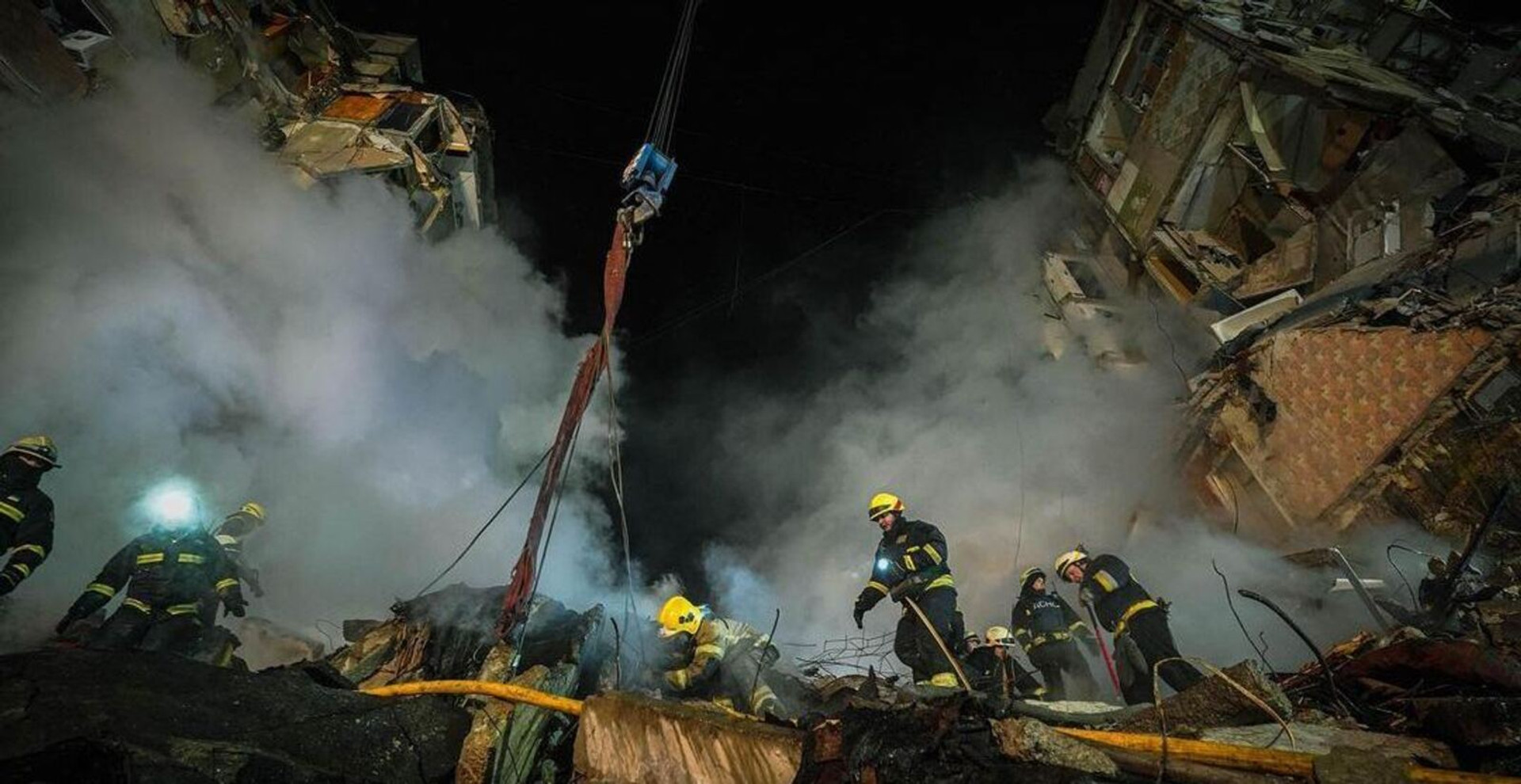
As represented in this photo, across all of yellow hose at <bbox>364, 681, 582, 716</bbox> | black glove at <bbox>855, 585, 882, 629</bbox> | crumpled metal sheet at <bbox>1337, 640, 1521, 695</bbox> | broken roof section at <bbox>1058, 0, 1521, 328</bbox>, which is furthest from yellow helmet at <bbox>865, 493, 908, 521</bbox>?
broken roof section at <bbox>1058, 0, 1521, 328</bbox>

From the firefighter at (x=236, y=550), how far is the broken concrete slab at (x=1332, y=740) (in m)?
9.06

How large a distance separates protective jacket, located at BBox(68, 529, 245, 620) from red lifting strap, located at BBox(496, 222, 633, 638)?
4.32 meters

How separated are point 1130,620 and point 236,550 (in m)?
10.6

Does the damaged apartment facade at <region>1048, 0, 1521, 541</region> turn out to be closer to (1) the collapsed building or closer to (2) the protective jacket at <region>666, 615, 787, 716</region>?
(1) the collapsed building

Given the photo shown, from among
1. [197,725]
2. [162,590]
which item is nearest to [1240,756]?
[197,725]

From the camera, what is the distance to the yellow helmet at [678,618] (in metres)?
7.24

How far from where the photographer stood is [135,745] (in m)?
2.94

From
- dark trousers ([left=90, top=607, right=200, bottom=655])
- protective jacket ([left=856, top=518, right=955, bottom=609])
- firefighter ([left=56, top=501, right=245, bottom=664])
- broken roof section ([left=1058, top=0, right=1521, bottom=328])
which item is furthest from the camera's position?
broken roof section ([left=1058, top=0, right=1521, bottom=328])

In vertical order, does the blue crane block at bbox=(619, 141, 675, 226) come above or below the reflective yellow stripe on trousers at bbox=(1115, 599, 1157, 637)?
above

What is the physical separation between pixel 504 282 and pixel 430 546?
28.9ft

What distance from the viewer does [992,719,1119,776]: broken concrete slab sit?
2910 mm

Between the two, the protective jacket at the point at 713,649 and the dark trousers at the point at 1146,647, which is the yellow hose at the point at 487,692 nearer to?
the protective jacket at the point at 713,649

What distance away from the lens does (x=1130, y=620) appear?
665cm

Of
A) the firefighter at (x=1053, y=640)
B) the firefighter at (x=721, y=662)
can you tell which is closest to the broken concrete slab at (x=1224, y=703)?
the firefighter at (x=721, y=662)
